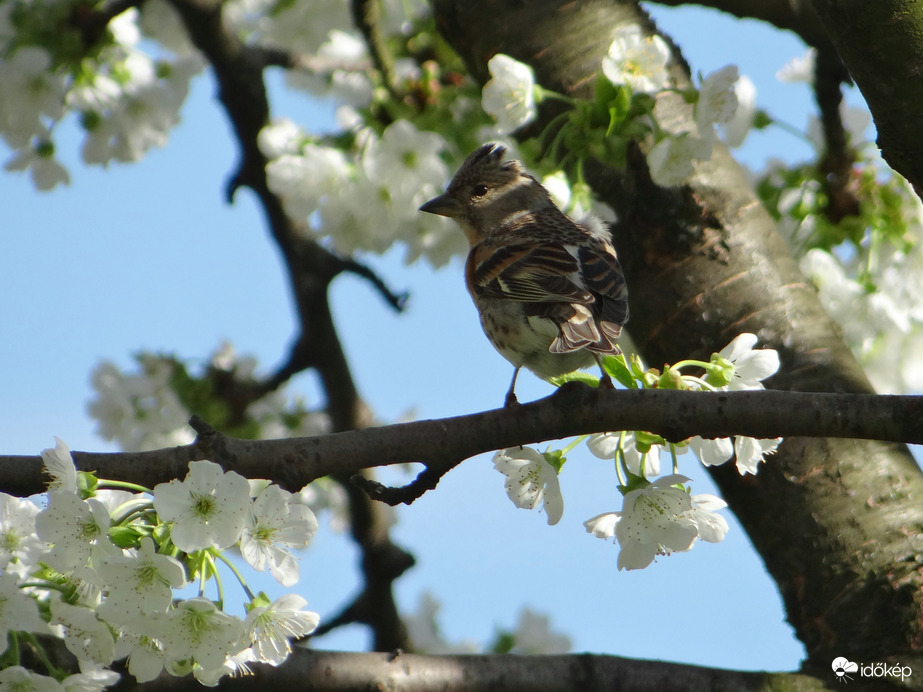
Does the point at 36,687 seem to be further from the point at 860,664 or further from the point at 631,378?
the point at 860,664

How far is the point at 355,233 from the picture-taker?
171 inches

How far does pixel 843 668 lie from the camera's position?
9.66 ft

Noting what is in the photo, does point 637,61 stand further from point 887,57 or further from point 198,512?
point 198,512

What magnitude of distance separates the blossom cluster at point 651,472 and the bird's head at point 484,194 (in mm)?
1914

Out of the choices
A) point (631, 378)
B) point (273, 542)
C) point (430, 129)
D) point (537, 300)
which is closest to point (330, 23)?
point (430, 129)

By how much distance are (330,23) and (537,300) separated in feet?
10.7

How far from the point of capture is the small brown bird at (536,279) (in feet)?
10.2

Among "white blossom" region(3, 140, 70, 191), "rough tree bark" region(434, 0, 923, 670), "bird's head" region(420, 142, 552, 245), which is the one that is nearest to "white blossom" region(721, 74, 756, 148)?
"rough tree bark" region(434, 0, 923, 670)

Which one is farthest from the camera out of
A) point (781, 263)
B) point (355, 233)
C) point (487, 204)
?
point (487, 204)

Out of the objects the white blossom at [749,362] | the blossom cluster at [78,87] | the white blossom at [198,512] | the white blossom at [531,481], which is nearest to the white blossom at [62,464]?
the white blossom at [198,512]

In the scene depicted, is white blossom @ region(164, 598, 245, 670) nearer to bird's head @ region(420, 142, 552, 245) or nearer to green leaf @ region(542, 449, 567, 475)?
green leaf @ region(542, 449, 567, 475)

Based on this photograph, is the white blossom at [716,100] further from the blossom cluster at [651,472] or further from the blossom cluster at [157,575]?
the blossom cluster at [157,575]

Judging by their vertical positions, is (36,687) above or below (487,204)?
below

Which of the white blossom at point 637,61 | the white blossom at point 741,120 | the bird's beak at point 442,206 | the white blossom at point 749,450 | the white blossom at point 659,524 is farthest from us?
the bird's beak at point 442,206
